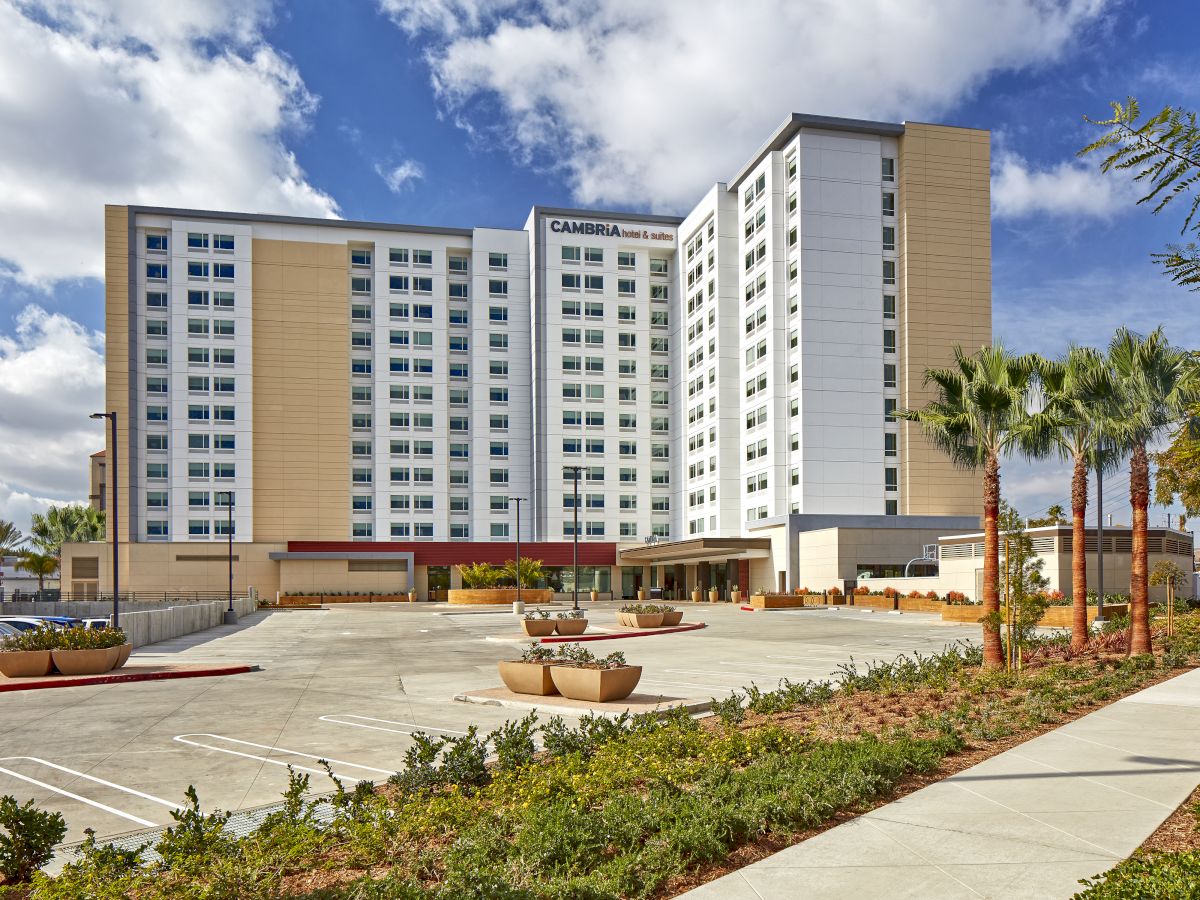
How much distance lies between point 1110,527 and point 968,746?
47.0m

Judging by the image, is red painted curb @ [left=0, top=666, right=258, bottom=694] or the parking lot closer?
the parking lot

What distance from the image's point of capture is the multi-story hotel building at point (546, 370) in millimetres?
75750

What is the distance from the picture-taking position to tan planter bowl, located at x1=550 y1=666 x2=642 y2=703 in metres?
17.0

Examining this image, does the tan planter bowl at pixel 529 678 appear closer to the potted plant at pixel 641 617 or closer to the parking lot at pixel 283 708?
the parking lot at pixel 283 708

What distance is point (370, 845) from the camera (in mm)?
7984

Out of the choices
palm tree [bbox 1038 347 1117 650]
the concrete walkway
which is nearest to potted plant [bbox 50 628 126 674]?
the concrete walkway

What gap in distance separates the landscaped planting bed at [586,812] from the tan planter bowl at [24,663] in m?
16.3

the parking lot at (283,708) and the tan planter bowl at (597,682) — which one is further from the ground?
the tan planter bowl at (597,682)

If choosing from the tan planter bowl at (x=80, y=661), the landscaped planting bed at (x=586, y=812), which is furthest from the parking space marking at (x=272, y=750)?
the tan planter bowl at (x=80, y=661)

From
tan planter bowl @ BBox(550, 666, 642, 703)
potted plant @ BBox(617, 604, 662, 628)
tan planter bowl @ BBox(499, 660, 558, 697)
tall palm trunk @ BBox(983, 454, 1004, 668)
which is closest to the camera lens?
tan planter bowl @ BBox(550, 666, 642, 703)

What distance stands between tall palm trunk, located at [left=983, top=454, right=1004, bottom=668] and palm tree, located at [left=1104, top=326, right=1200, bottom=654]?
15.9 ft

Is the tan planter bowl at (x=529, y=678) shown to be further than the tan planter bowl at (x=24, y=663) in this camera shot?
No

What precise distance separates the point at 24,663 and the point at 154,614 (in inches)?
569

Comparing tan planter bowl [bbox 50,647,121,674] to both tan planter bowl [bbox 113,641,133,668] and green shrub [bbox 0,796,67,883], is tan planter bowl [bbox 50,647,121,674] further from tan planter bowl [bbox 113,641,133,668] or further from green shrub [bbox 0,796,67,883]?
green shrub [bbox 0,796,67,883]
